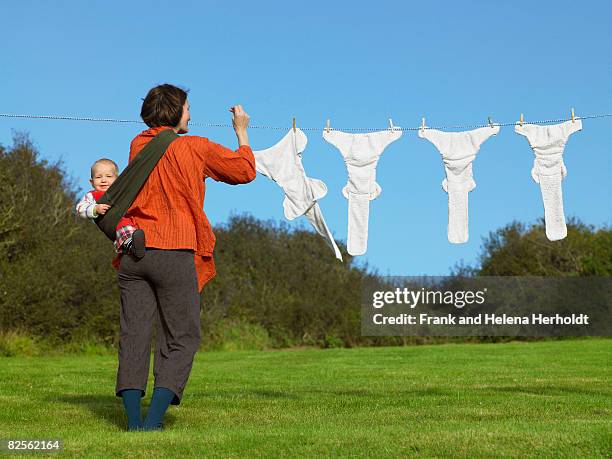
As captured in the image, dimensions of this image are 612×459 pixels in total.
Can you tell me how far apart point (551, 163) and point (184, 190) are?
5059 mm

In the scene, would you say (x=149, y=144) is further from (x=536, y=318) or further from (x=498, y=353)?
(x=536, y=318)

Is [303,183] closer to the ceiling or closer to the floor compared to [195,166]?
closer to the ceiling

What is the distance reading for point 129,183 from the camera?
461cm

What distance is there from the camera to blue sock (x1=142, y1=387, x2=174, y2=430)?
183 inches

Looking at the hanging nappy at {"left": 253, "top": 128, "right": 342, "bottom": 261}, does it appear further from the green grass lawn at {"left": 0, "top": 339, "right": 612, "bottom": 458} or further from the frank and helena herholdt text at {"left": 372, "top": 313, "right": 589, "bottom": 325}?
the frank and helena herholdt text at {"left": 372, "top": 313, "right": 589, "bottom": 325}

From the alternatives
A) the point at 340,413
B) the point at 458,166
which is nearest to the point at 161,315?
the point at 340,413

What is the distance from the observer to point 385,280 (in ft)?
83.8

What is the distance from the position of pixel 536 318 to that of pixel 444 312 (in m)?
2.82

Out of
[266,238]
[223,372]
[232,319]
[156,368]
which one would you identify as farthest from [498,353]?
[156,368]

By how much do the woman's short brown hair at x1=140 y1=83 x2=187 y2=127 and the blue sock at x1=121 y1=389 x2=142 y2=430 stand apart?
1.51 meters

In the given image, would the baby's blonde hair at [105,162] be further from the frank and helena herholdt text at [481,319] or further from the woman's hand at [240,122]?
the frank and helena herholdt text at [481,319]

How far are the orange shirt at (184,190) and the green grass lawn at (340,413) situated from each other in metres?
1.06

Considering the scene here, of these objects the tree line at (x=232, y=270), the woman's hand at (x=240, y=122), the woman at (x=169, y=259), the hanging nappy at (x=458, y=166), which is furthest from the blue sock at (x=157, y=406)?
the tree line at (x=232, y=270)

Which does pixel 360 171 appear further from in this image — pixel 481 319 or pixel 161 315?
pixel 481 319
